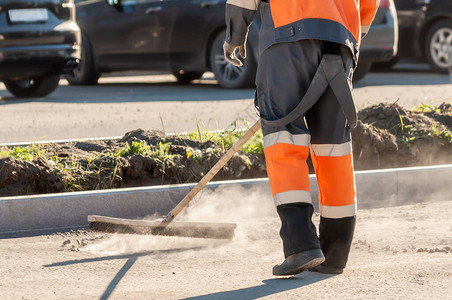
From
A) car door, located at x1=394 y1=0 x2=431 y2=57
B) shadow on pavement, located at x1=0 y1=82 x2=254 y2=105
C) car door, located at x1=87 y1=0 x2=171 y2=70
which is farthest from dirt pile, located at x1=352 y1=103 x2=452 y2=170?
car door, located at x1=394 y1=0 x2=431 y2=57

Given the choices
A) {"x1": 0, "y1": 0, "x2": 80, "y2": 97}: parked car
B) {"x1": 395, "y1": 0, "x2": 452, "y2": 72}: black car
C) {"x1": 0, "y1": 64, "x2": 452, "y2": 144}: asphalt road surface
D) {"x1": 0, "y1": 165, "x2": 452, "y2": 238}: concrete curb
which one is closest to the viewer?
{"x1": 0, "y1": 165, "x2": 452, "y2": 238}: concrete curb

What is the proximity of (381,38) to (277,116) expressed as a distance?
7.92 m

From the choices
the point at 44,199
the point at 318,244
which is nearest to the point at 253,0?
the point at 318,244

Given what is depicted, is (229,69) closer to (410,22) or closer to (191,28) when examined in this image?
(191,28)

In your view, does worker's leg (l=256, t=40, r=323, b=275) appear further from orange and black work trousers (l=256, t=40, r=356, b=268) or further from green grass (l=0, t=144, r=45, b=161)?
green grass (l=0, t=144, r=45, b=161)

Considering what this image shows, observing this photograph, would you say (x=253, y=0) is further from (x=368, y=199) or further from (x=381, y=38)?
(x=381, y=38)

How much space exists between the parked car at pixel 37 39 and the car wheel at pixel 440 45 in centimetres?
566

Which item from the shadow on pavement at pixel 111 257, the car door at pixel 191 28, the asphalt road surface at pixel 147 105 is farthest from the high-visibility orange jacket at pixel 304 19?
the car door at pixel 191 28

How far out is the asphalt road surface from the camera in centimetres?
786

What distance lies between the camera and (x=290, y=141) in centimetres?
377

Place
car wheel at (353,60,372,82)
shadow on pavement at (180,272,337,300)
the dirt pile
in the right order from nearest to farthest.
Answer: shadow on pavement at (180,272,337,300) → the dirt pile → car wheel at (353,60,372,82)

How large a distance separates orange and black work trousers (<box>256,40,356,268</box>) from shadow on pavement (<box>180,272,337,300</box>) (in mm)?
121

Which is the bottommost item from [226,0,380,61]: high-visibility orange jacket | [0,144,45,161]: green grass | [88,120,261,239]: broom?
[88,120,261,239]: broom

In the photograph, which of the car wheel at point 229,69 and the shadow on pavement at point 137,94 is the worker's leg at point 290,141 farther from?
the car wheel at point 229,69
